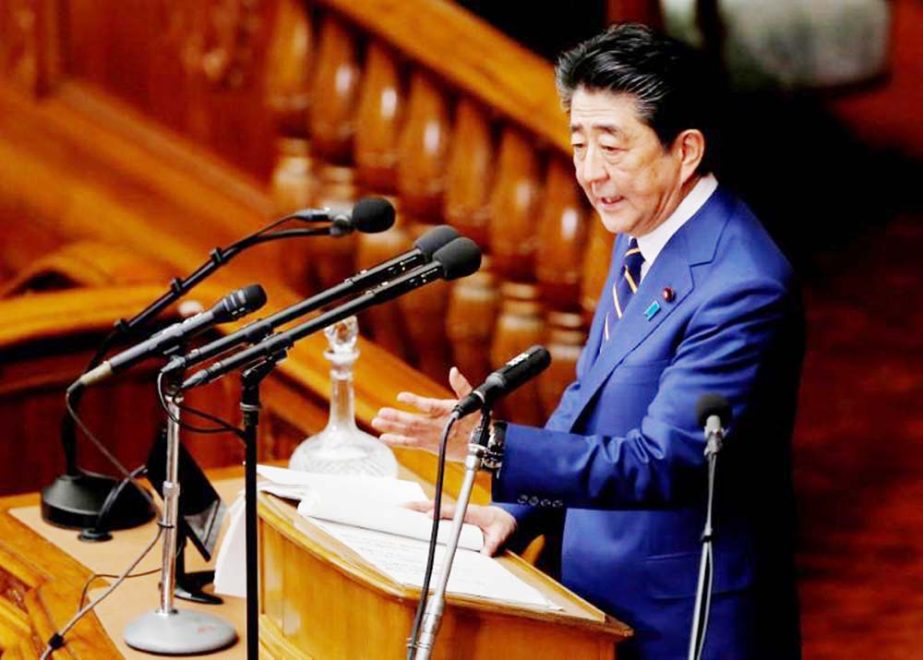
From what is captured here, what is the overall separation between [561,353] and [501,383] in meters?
1.76

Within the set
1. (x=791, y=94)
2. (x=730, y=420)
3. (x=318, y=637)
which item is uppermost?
(x=791, y=94)

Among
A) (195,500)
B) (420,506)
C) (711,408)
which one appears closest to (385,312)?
(195,500)

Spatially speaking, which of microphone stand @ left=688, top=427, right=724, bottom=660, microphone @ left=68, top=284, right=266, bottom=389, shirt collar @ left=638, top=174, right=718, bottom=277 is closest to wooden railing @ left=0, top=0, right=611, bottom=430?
shirt collar @ left=638, top=174, right=718, bottom=277

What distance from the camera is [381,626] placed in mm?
2514

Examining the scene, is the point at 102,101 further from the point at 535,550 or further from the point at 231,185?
the point at 535,550

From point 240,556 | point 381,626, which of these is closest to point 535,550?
point 240,556

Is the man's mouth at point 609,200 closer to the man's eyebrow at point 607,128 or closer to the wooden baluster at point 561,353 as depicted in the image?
the man's eyebrow at point 607,128

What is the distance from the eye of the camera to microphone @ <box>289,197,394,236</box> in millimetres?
2826

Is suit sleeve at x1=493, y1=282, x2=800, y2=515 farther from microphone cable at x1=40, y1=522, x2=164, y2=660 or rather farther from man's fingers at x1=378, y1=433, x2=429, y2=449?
microphone cable at x1=40, y1=522, x2=164, y2=660

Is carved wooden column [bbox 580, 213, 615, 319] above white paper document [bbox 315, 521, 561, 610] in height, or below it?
above

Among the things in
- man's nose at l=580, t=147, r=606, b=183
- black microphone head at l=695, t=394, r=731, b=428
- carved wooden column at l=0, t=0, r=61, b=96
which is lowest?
black microphone head at l=695, t=394, r=731, b=428

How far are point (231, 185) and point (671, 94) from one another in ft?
8.57

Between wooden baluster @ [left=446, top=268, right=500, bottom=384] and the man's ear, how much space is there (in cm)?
155

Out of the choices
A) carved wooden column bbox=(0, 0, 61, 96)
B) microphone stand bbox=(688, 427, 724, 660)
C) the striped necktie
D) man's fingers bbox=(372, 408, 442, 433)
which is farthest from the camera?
carved wooden column bbox=(0, 0, 61, 96)
